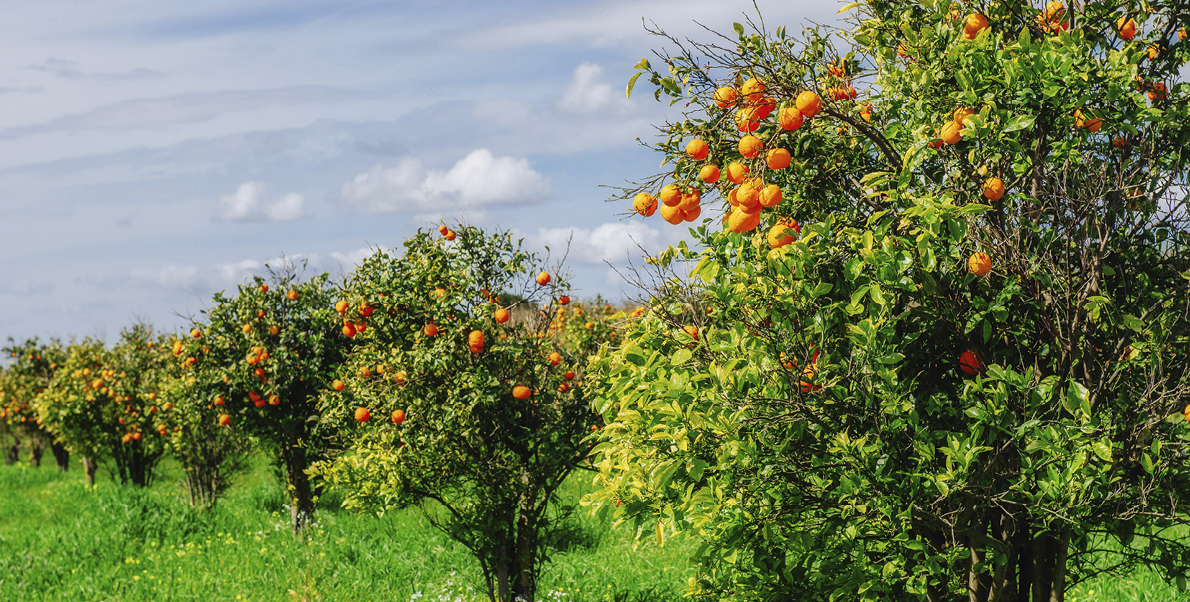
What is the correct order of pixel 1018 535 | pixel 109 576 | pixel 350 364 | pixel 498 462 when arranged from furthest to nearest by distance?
1. pixel 109 576
2. pixel 350 364
3. pixel 498 462
4. pixel 1018 535

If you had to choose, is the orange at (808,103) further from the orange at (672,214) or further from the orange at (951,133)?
the orange at (672,214)

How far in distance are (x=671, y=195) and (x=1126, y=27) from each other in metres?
2.26

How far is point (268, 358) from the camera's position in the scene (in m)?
9.60

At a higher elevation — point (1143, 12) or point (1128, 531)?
point (1143, 12)

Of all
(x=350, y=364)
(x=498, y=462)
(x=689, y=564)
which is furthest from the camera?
(x=689, y=564)

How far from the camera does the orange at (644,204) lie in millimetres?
3389

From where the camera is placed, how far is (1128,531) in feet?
10.8

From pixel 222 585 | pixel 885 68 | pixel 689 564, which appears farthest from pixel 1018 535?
pixel 222 585

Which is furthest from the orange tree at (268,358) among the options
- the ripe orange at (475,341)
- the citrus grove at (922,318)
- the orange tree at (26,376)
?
the orange tree at (26,376)

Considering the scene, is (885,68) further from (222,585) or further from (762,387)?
(222,585)

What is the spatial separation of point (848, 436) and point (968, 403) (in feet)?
1.55

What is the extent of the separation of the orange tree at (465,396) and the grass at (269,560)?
1.44 m

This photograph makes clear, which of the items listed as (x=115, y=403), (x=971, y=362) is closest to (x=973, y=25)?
(x=971, y=362)

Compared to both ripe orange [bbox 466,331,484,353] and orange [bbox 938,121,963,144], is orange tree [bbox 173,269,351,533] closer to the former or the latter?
ripe orange [bbox 466,331,484,353]
